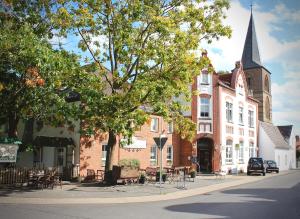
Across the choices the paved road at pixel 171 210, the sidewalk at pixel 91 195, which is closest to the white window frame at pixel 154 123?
the sidewalk at pixel 91 195

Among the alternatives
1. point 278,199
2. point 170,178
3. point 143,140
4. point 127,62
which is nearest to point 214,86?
point 143,140

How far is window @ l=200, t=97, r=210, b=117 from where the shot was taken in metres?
37.3

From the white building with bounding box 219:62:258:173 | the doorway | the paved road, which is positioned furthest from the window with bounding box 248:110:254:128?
the paved road

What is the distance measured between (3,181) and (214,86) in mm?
23321

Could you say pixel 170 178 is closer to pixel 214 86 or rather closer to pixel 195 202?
pixel 195 202

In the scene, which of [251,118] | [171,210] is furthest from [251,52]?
[171,210]

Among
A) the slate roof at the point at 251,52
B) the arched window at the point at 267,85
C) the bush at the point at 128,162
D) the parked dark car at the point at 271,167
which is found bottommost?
the parked dark car at the point at 271,167

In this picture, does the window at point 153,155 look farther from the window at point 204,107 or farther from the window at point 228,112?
the window at point 228,112

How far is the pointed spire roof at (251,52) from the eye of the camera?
65688 mm

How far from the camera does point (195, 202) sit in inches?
615

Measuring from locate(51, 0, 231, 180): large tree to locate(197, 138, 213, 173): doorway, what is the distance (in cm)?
1615

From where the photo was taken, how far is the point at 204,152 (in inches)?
1483

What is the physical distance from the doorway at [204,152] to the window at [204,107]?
2595mm

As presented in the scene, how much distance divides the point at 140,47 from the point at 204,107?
59.6 ft
